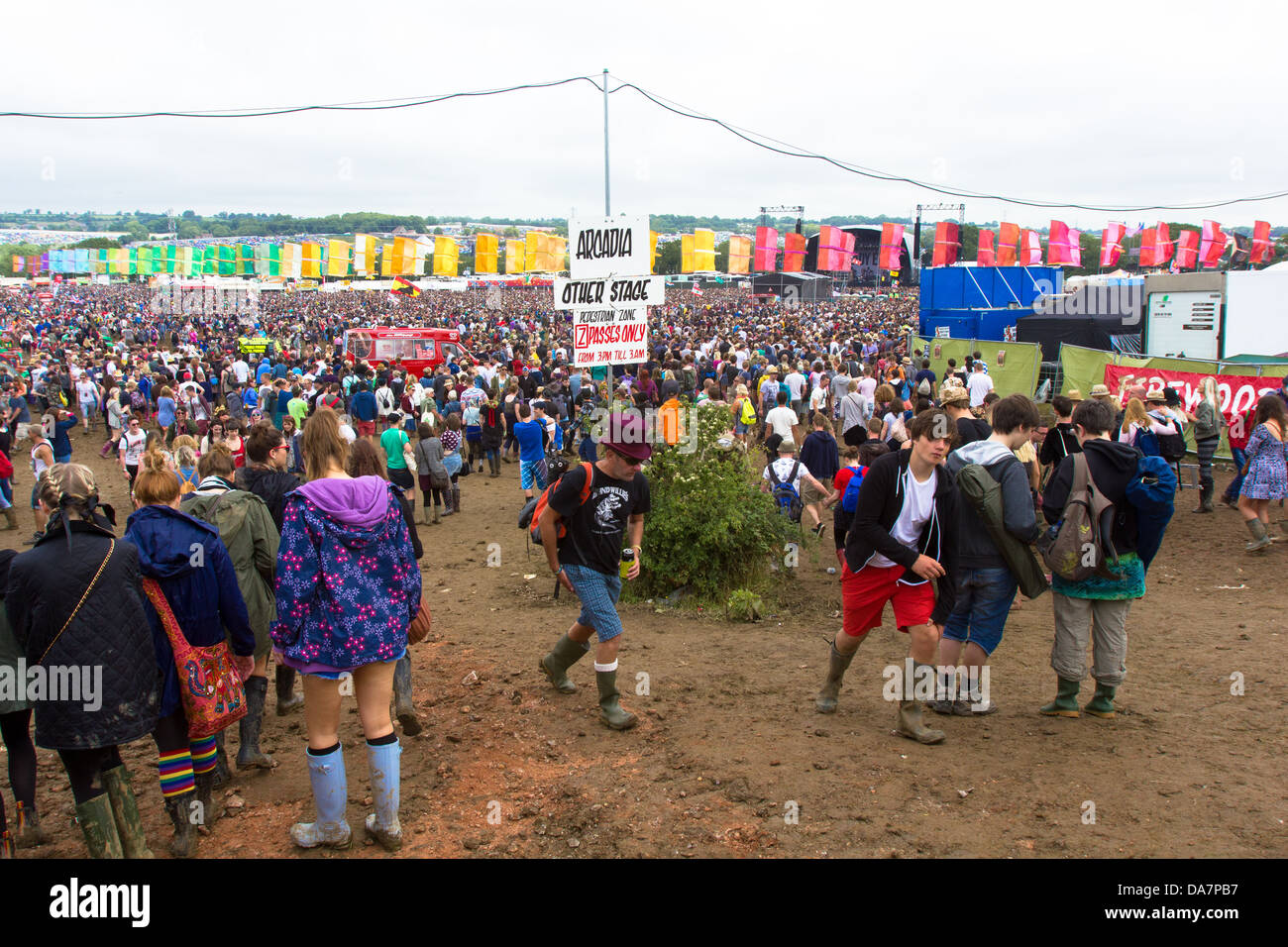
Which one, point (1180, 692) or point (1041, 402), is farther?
point (1041, 402)

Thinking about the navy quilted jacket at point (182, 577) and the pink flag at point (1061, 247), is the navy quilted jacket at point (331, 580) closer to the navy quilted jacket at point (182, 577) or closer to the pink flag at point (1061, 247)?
the navy quilted jacket at point (182, 577)

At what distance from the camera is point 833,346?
27.6m

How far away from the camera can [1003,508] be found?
4.65 m

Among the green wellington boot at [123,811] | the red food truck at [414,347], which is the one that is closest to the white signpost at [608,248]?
the green wellington boot at [123,811]

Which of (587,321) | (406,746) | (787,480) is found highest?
(587,321)

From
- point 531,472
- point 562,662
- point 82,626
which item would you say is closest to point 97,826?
point 82,626

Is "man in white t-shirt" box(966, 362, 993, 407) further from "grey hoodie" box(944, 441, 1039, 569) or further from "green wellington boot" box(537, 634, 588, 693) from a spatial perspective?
"green wellington boot" box(537, 634, 588, 693)

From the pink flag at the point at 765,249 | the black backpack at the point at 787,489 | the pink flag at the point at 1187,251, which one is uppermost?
the pink flag at the point at 1187,251

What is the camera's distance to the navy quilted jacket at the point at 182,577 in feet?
11.9

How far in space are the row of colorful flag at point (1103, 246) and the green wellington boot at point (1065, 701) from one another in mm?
28380

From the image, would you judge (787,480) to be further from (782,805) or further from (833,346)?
(833,346)

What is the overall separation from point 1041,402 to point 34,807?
1854cm

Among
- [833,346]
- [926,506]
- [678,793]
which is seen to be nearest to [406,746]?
[678,793]

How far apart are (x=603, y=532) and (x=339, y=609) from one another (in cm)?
176
